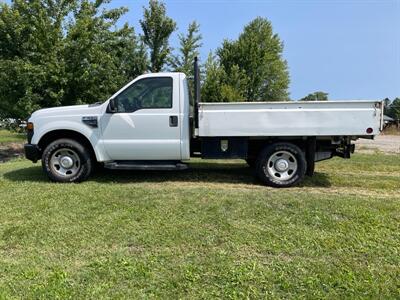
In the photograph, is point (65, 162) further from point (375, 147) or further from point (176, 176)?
point (375, 147)

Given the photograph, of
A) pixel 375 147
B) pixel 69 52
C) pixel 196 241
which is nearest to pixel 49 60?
pixel 69 52

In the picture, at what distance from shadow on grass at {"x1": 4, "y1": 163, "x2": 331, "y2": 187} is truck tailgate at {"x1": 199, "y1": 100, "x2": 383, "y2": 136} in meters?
1.09

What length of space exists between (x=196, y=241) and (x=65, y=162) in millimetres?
3564

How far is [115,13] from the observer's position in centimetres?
1633

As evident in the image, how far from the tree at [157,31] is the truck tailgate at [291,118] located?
43.6ft

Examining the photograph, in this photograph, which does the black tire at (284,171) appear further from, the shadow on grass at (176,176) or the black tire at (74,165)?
the black tire at (74,165)

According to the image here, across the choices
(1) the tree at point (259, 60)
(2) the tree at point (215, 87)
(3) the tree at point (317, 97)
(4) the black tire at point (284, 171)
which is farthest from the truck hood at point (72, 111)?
(1) the tree at point (259, 60)

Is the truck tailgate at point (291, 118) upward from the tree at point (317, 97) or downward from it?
downward

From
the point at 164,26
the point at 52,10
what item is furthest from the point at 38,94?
the point at 164,26

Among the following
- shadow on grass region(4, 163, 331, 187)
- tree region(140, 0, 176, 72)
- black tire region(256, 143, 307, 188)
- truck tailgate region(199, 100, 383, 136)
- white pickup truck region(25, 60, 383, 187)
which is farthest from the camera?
tree region(140, 0, 176, 72)

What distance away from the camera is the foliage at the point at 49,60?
519 inches

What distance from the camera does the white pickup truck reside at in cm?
613

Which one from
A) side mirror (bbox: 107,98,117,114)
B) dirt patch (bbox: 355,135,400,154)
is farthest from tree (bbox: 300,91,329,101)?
side mirror (bbox: 107,98,117,114)

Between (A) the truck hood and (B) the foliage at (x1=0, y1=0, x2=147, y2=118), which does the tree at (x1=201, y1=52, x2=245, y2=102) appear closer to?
(B) the foliage at (x1=0, y1=0, x2=147, y2=118)
